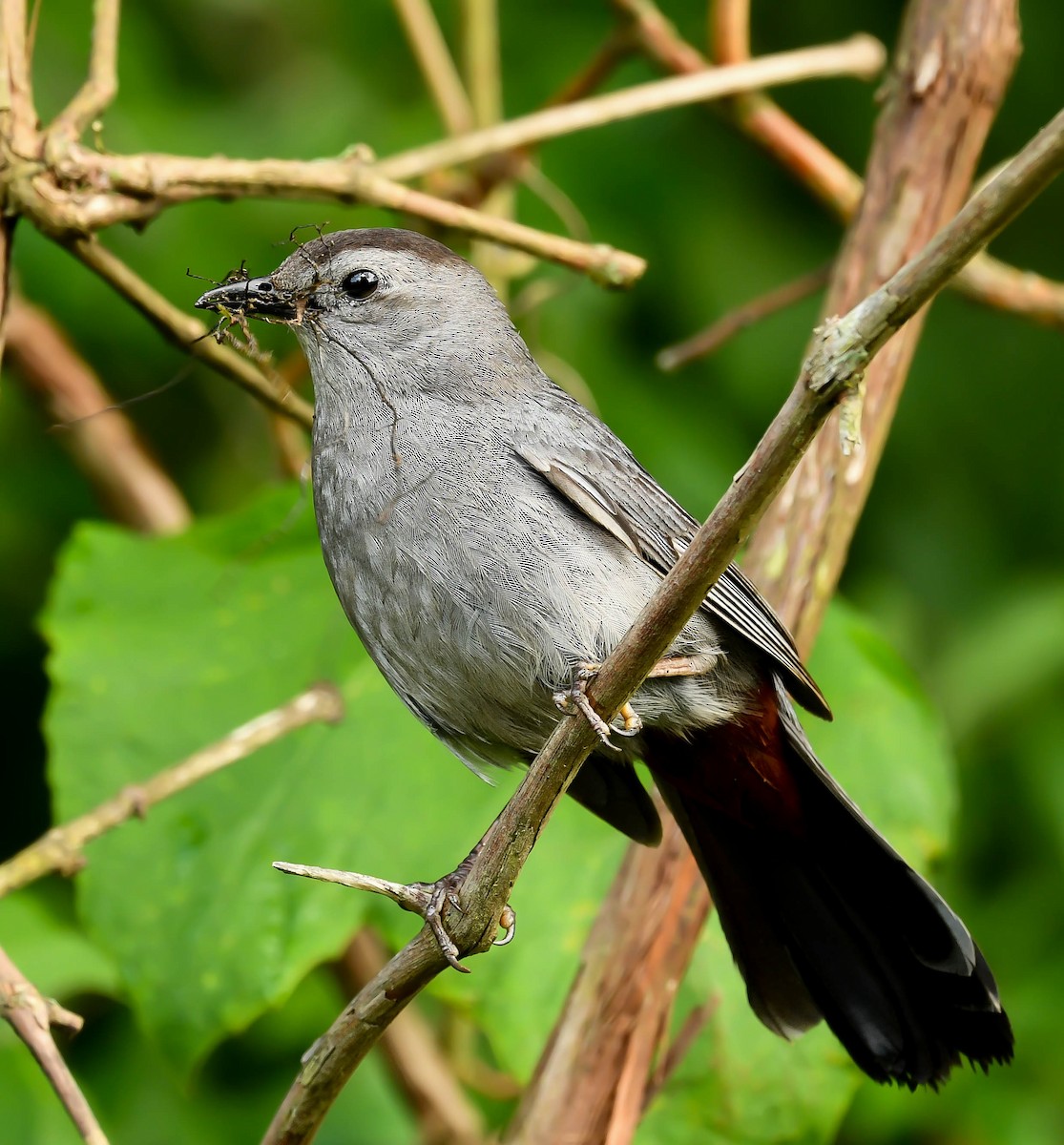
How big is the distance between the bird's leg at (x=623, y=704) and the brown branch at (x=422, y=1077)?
146 centimetres

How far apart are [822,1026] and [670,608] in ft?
4.80

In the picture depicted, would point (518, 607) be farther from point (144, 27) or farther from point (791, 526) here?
point (144, 27)

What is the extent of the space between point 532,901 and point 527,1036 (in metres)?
0.27

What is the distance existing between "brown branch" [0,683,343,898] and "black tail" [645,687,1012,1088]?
0.74 meters

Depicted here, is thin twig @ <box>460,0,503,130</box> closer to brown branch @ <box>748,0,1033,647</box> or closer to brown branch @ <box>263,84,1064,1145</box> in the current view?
brown branch @ <box>748,0,1033,647</box>

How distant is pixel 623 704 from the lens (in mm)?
1973

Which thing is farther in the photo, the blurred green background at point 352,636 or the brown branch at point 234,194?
the blurred green background at point 352,636

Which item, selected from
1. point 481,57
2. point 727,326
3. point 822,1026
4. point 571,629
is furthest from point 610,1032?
point 481,57

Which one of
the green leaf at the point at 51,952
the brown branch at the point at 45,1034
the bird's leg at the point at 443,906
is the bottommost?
the green leaf at the point at 51,952

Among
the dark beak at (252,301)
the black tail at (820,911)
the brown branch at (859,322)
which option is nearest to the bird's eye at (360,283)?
the dark beak at (252,301)

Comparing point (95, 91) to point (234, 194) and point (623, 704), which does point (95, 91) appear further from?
point (623, 704)

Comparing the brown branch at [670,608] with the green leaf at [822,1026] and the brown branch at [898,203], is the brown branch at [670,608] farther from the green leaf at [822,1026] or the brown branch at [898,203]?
the brown branch at [898,203]

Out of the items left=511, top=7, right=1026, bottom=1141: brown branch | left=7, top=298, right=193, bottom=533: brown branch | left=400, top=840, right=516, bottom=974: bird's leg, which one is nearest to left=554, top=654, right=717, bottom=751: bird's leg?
left=400, top=840, right=516, bottom=974: bird's leg

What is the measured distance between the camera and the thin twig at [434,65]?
154 inches
